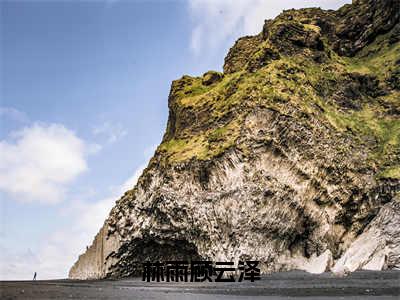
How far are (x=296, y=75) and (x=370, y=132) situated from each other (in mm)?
15562

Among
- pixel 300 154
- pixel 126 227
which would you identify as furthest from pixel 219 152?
pixel 126 227

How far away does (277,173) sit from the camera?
6631 cm

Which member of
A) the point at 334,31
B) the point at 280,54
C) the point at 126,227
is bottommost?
the point at 126,227

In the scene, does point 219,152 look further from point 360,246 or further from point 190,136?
point 360,246

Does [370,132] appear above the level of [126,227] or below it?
above

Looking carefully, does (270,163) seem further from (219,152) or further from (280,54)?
(280,54)

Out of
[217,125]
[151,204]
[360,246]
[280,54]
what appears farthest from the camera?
[280,54]

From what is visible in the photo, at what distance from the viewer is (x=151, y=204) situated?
70.6 meters

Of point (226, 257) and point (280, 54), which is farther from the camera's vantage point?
point (280, 54)

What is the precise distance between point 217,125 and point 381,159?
26.2 meters

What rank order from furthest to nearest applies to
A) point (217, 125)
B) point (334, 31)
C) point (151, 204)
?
point (334, 31) → point (217, 125) → point (151, 204)

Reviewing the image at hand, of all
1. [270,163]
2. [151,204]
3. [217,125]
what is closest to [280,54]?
[217,125]

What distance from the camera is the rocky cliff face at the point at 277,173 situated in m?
61.9

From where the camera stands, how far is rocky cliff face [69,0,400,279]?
61.9m
